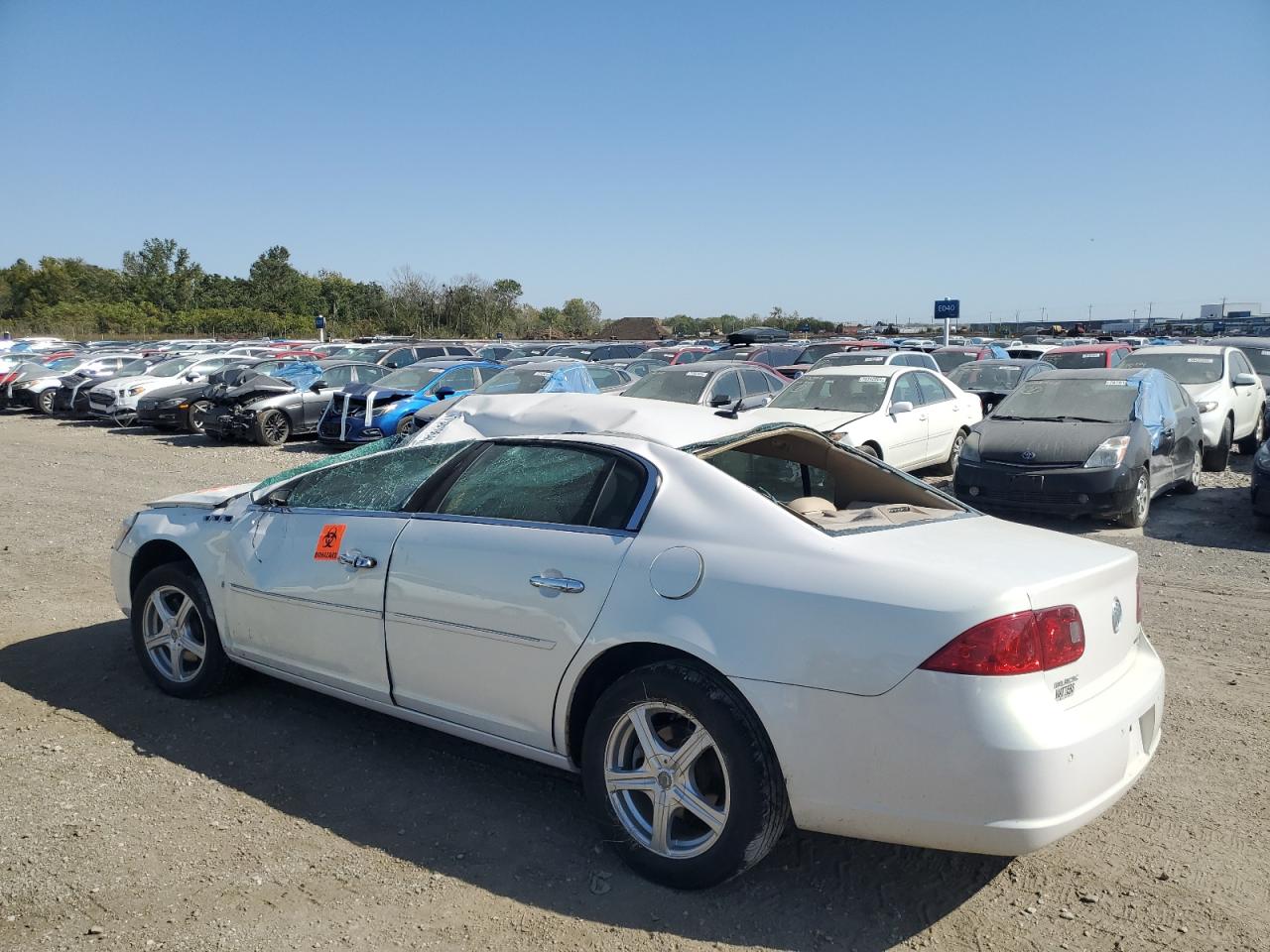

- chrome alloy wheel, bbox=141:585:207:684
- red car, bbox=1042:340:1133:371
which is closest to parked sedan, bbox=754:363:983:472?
red car, bbox=1042:340:1133:371

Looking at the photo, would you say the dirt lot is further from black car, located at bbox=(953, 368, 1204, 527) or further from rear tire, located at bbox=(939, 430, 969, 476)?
rear tire, located at bbox=(939, 430, 969, 476)

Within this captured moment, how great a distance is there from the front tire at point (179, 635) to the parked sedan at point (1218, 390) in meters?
12.0

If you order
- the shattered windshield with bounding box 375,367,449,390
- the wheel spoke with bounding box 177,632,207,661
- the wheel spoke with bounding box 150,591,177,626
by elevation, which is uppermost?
the shattered windshield with bounding box 375,367,449,390

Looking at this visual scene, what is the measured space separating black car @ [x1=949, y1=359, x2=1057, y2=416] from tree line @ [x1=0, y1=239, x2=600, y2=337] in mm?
61185

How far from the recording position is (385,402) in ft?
55.2

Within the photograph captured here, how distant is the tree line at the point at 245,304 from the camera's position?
75.8 m

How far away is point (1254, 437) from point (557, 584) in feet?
47.2

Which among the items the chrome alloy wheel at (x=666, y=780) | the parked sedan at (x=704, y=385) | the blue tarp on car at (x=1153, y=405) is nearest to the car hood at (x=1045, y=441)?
the blue tarp on car at (x=1153, y=405)

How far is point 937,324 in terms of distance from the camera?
281ft

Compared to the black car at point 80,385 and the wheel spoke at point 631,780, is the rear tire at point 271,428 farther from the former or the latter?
the wheel spoke at point 631,780

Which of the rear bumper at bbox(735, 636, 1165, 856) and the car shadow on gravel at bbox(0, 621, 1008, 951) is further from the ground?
the rear bumper at bbox(735, 636, 1165, 856)

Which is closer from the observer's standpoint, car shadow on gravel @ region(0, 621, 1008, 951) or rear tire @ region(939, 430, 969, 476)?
car shadow on gravel @ region(0, 621, 1008, 951)

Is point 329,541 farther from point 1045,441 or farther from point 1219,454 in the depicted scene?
point 1219,454

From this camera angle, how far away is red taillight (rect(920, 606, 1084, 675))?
109 inches
